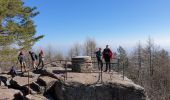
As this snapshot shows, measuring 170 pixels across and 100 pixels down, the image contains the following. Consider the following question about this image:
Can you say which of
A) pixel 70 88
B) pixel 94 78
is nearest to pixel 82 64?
pixel 94 78

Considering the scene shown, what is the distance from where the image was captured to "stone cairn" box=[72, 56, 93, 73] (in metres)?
21.0

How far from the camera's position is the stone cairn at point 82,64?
21016 millimetres

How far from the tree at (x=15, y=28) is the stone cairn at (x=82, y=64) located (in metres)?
8.30

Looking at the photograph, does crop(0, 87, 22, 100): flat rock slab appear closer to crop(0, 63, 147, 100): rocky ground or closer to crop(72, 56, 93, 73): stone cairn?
crop(0, 63, 147, 100): rocky ground

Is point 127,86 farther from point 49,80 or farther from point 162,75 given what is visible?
point 162,75

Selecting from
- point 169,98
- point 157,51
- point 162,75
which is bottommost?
point 169,98

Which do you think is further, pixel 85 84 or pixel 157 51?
pixel 157 51

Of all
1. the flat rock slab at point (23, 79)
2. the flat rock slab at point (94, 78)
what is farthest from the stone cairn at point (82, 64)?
the flat rock slab at point (23, 79)

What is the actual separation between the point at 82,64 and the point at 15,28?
9.82m

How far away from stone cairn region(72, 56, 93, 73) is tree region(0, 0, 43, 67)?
27.2ft

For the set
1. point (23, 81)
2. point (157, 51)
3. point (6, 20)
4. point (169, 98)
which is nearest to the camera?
point (23, 81)

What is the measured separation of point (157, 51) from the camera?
69.1 meters

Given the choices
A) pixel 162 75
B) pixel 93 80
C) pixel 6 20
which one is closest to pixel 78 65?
pixel 93 80

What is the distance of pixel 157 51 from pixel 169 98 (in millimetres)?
17881
